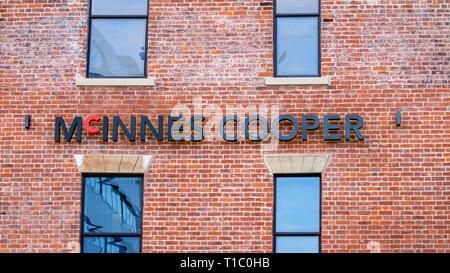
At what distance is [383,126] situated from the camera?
13789mm

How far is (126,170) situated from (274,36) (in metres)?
3.29

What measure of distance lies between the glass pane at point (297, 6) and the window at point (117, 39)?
2281 mm

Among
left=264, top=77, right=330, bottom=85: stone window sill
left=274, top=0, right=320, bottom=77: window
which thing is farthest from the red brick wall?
left=274, top=0, right=320, bottom=77: window

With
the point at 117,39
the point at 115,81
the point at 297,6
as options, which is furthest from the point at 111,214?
the point at 297,6

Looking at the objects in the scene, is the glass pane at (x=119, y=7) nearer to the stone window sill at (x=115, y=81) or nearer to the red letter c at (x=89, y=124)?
the stone window sill at (x=115, y=81)

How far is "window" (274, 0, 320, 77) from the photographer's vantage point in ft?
46.8

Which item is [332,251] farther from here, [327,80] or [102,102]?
[102,102]

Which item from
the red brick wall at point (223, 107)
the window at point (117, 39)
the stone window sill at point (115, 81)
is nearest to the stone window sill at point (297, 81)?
the red brick wall at point (223, 107)

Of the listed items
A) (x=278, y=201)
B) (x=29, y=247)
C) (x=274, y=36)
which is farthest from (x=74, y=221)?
(x=274, y=36)

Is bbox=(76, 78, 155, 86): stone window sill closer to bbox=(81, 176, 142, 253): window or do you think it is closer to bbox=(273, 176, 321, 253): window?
bbox=(81, 176, 142, 253): window

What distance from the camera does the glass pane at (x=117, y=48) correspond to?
47.2ft

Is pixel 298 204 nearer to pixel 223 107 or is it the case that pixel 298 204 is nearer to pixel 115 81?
pixel 223 107

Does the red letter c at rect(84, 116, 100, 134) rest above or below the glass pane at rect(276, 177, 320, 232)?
above

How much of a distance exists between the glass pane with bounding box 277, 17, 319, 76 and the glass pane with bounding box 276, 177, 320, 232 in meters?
1.81
